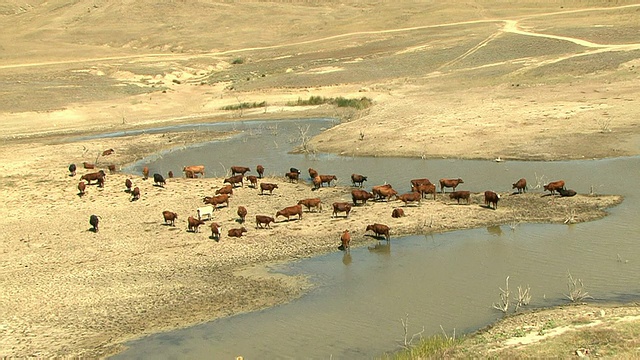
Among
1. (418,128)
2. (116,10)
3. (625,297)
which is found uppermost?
(116,10)

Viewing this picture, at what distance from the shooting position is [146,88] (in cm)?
5778

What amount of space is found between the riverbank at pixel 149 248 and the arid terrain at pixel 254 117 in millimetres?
65

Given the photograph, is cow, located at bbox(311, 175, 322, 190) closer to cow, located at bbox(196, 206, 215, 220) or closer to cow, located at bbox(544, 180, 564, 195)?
cow, located at bbox(196, 206, 215, 220)

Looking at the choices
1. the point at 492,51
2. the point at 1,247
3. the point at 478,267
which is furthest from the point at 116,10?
the point at 478,267

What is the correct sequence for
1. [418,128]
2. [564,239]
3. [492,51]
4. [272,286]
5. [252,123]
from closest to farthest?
1. [272,286]
2. [564,239]
3. [418,128]
4. [252,123]
5. [492,51]

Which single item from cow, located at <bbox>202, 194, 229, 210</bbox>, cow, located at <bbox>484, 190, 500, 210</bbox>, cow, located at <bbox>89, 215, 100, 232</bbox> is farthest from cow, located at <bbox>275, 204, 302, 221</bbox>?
cow, located at <bbox>484, 190, 500, 210</bbox>

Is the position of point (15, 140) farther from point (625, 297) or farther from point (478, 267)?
point (625, 297)

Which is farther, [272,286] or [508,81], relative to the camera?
[508,81]

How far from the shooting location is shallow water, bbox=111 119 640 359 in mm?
12742

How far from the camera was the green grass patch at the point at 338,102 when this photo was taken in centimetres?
4206

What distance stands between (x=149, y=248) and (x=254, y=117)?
2581 cm

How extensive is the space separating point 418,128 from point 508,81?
501 inches

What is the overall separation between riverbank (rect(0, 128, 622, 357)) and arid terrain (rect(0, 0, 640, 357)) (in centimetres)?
6

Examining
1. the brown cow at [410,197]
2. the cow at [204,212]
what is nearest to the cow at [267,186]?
the cow at [204,212]
